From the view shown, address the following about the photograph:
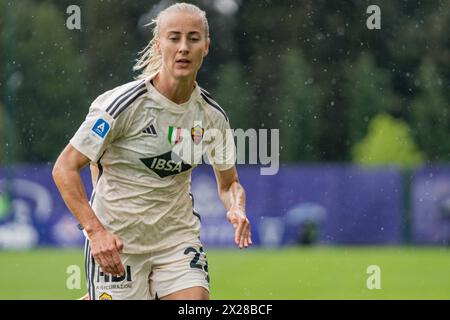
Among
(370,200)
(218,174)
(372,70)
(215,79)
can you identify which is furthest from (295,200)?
(218,174)

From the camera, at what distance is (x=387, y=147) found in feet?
86.2

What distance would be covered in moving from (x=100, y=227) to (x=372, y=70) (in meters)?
23.2

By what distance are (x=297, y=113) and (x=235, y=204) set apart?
21.0 meters

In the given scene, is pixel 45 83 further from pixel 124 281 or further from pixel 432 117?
pixel 124 281

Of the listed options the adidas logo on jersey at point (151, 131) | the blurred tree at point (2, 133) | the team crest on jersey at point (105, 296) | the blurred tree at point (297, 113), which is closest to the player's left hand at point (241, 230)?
the adidas logo on jersey at point (151, 131)

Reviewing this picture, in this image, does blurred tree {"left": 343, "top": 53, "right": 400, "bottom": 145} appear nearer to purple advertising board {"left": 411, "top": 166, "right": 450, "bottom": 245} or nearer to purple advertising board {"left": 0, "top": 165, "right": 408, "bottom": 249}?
purple advertising board {"left": 0, "top": 165, "right": 408, "bottom": 249}

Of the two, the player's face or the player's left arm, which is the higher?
the player's face

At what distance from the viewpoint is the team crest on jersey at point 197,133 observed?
569 centimetres

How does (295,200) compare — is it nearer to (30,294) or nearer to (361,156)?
(361,156)

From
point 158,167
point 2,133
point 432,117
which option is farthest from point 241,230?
point 432,117

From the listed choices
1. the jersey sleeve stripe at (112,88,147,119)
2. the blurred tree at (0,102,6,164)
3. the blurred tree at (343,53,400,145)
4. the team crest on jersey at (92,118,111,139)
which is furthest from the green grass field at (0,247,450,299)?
the blurred tree at (343,53,400,145)

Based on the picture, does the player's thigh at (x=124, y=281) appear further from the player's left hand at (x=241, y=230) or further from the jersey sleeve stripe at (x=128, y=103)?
the jersey sleeve stripe at (x=128, y=103)

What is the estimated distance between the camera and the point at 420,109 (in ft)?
89.6

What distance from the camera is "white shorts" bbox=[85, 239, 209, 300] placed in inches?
221
